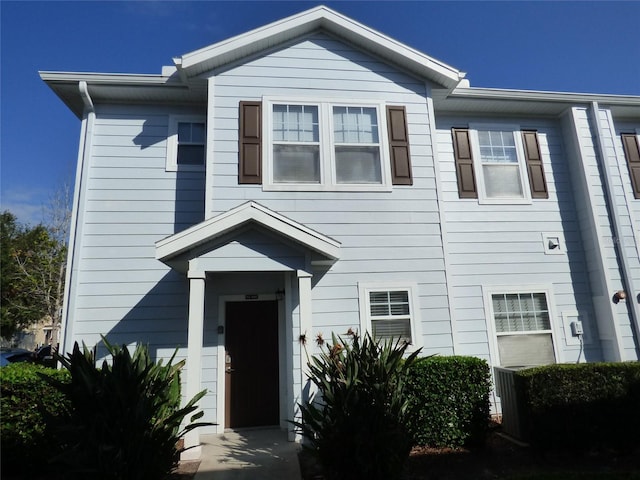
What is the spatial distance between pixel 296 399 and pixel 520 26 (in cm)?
826

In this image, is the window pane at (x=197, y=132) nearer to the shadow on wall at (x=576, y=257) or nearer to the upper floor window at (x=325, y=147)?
the upper floor window at (x=325, y=147)

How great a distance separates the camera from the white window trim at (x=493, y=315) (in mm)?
7023

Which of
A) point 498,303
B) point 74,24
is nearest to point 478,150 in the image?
point 498,303

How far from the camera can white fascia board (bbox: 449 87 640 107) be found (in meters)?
7.58

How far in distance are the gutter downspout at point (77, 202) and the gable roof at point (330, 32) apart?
1839 millimetres

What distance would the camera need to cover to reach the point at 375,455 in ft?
13.1

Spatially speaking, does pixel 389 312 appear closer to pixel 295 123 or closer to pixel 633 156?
pixel 295 123

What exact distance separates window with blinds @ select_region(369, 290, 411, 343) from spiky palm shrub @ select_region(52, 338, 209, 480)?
3.44m

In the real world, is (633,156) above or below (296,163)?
above

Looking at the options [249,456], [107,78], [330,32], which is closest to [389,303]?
[249,456]

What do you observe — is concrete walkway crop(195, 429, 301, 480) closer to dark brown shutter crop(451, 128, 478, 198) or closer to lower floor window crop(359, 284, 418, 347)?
lower floor window crop(359, 284, 418, 347)

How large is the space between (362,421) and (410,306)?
2830 millimetres

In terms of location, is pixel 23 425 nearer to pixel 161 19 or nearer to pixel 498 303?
pixel 161 19

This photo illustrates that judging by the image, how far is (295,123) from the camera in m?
7.04
